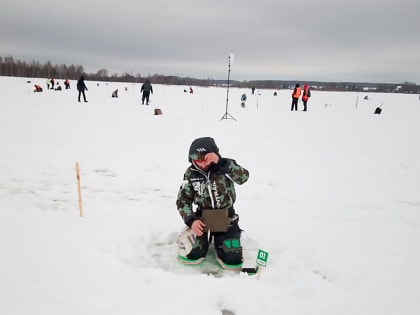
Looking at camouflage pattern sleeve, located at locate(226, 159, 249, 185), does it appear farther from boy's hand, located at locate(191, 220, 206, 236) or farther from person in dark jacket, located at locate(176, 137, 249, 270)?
boy's hand, located at locate(191, 220, 206, 236)

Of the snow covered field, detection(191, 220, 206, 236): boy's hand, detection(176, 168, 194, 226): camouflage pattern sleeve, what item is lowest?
the snow covered field

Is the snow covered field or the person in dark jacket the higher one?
the person in dark jacket

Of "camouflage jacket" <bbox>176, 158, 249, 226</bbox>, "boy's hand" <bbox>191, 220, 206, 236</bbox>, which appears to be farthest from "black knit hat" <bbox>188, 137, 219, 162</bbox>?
"boy's hand" <bbox>191, 220, 206, 236</bbox>

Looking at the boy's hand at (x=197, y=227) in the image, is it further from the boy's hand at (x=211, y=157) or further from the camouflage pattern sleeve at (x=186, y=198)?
the boy's hand at (x=211, y=157)

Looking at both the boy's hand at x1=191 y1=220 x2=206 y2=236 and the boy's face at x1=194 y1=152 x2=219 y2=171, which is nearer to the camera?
the boy's face at x1=194 y1=152 x2=219 y2=171

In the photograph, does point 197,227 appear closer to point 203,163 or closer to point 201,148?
point 203,163

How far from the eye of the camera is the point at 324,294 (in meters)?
2.61

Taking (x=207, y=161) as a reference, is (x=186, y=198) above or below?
below

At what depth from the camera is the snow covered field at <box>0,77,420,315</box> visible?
245cm

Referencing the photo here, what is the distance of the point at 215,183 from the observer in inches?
116

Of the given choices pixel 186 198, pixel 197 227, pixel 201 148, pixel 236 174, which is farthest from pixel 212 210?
pixel 201 148

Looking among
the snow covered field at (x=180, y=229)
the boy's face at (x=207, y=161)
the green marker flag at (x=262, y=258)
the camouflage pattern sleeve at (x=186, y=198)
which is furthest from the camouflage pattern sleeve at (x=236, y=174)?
the snow covered field at (x=180, y=229)

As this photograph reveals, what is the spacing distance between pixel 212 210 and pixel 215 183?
0.29 meters

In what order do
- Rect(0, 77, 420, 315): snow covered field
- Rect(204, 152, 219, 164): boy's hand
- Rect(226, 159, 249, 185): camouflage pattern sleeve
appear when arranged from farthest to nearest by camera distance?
Rect(226, 159, 249, 185): camouflage pattern sleeve < Rect(204, 152, 219, 164): boy's hand < Rect(0, 77, 420, 315): snow covered field
